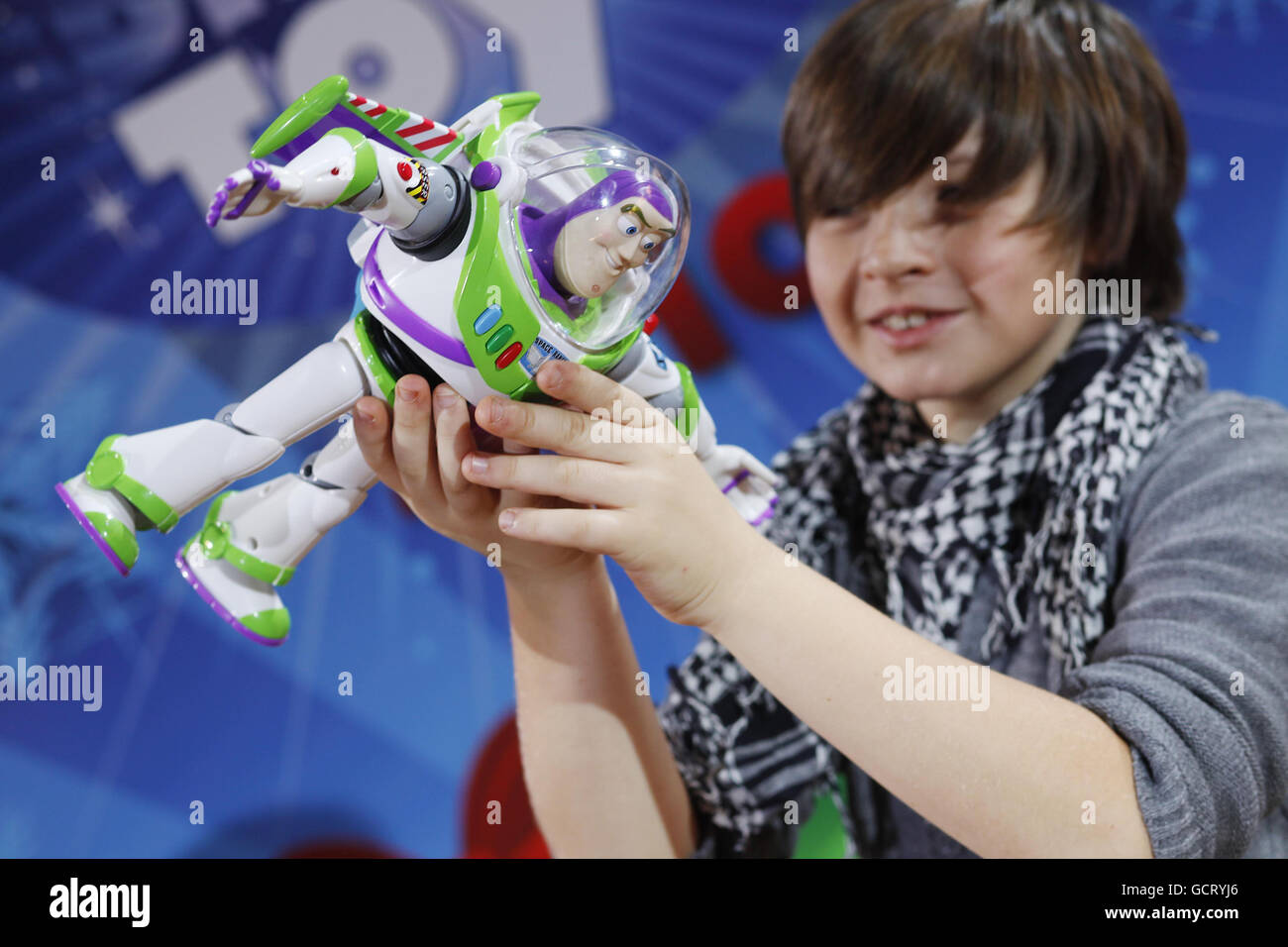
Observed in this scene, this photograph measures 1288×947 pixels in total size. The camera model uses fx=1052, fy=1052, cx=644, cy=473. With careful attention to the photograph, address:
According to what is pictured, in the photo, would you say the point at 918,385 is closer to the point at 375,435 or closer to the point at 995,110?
the point at 995,110

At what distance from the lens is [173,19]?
4.85 ft

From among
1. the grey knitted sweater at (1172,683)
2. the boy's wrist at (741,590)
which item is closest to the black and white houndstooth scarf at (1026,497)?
the grey knitted sweater at (1172,683)

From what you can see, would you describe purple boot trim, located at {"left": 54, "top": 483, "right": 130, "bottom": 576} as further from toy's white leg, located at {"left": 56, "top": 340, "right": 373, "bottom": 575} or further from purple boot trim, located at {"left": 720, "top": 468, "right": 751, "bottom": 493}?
purple boot trim, located at {"left": 720, "top": 468, "right": 751, "bottom": 493}

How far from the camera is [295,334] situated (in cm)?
154

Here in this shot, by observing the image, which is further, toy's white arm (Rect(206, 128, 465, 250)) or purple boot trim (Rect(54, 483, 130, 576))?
purple boot trim (Rect(54, 483, 130, 576))

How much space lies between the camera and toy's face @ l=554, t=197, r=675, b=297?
0.65 m

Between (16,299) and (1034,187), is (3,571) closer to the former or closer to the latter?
(16,299)

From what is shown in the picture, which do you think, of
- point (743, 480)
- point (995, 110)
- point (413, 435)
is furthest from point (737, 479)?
point (995, 110)

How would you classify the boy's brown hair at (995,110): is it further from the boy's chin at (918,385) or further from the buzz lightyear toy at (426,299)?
the buzz lightyear toy at (426,299)

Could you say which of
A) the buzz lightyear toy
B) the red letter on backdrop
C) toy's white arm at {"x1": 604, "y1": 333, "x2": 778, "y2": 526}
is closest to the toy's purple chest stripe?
the buzz lightyear toy

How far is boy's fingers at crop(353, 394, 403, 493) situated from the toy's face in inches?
5.9

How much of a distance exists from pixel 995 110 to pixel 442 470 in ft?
1.77

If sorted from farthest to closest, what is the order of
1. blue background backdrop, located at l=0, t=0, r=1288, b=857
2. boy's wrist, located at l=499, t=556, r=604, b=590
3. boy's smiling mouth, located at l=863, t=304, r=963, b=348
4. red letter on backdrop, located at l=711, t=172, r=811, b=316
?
red letter on backdrop, located at l=711, t=172, r=811, b=316 → blue background backdrop, located at l=0, t=0, r=1288, b=857 → boy's smiling mouth, located at l=863, t=304, r=963, b=348 → boy's wrist, located at l=499, t=556, r=604, b=590

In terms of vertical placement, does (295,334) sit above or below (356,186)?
above
